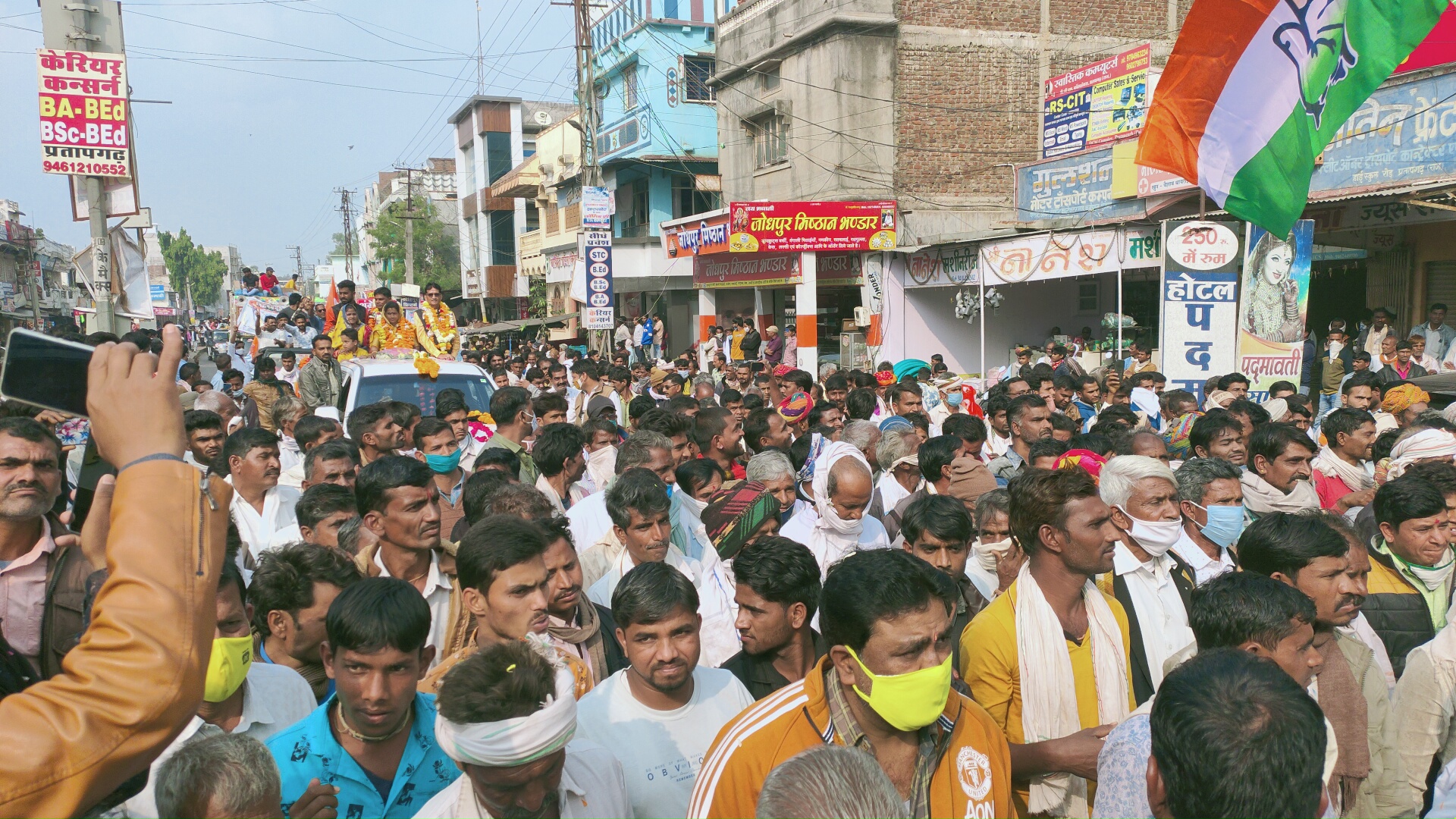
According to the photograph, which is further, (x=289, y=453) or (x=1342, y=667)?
(x=289, y=453)

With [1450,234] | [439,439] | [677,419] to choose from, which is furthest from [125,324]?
[1450,234]

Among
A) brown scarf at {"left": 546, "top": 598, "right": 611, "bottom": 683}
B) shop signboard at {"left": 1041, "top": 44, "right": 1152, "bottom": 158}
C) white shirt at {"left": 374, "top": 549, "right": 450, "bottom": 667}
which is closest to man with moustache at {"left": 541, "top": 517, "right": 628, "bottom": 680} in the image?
brown scarf at {"left": 546, "top": 598, "right": 611, "bottom": 683}

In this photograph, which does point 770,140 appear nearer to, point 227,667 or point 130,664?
point 227,667

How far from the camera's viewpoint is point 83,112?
923cm

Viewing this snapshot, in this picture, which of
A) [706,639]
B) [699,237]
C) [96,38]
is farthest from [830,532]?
[699,237]

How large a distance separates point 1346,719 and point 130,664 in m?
3.33

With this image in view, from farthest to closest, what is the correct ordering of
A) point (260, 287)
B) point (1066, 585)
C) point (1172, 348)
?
point (260, 287), point (1172, 348), point (1066, 585)

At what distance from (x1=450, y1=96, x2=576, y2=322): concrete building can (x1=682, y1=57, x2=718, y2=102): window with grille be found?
742 inches

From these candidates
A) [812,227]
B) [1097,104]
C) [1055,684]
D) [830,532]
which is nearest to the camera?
[1055,684]

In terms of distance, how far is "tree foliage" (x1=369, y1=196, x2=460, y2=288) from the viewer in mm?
57219

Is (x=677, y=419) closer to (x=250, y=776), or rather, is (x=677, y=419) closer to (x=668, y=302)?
(x=250, y=776)

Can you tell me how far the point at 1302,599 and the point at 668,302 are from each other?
2880cm

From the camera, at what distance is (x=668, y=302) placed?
3114 centimetres

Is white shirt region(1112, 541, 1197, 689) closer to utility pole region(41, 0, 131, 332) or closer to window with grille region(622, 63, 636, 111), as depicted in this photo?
utility pole region(41, 0, 131, 332)
